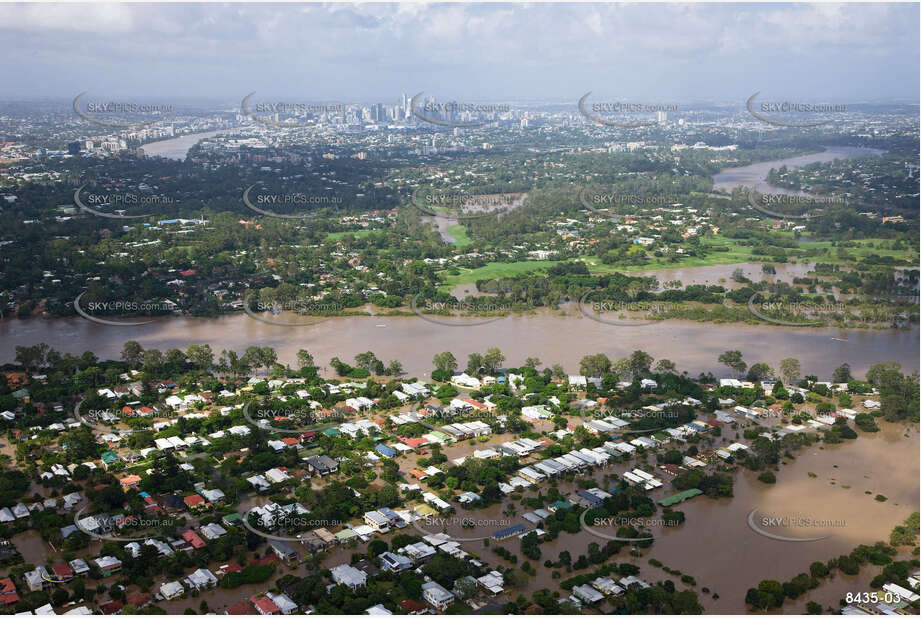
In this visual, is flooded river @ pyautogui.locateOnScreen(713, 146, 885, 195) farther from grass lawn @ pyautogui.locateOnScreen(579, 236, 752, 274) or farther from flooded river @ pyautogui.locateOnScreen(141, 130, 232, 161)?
flooded river @ pyautogui.locateOnScreen(141, 130, 232, 161)

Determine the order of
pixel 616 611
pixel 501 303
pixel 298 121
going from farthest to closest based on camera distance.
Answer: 1. pixel 298 121
2. pixel 501 303
3. pixel 616 611

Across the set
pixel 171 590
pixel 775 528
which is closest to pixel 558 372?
pixel 775 528

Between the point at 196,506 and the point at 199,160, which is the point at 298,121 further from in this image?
the point at 196,506

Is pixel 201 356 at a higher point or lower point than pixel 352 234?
lower

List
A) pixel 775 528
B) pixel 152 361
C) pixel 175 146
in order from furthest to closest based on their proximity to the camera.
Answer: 1. pixel 175 146
2. pixel 152 361
3. pixel 775 528

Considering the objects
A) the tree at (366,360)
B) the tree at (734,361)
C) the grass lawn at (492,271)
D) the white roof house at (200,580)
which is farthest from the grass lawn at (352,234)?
the white roof house at (200,580)

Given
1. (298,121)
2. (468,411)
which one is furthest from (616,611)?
(298,121)

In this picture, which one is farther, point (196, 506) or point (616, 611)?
point (196, 506)

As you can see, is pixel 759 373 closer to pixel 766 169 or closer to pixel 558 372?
pixel 558 372
